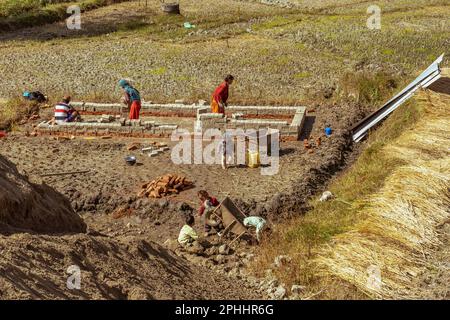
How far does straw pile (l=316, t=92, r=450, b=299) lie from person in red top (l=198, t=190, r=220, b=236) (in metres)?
2.39

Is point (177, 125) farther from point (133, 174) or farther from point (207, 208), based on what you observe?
point (207, 208)

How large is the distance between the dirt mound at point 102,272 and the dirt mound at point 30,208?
0.59 meters

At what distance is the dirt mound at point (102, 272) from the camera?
824 cm

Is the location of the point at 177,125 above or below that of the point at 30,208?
below

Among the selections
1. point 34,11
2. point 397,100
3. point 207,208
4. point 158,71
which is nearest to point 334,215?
point 207,208

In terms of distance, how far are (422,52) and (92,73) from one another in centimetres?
995

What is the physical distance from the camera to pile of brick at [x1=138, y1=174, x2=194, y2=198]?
13.9 m

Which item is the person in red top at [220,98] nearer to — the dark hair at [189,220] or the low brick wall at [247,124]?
the low brick wall at [247,124]

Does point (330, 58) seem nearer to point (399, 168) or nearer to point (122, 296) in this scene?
point (399, 168)

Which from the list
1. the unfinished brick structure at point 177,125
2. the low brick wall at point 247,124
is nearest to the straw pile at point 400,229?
the low brick wall at point 247,124

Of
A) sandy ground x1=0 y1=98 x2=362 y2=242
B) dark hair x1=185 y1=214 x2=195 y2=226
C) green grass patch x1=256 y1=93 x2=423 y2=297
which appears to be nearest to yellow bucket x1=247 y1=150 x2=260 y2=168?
sandy ground x1=0 y1=98 x2=362 y2=242

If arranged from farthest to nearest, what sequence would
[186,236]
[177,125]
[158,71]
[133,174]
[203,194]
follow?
[158,71]
[177,125]
[133,174]
[203,194]
[186,236]

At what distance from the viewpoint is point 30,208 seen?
33.5 ft

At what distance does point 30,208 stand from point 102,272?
1585mm
